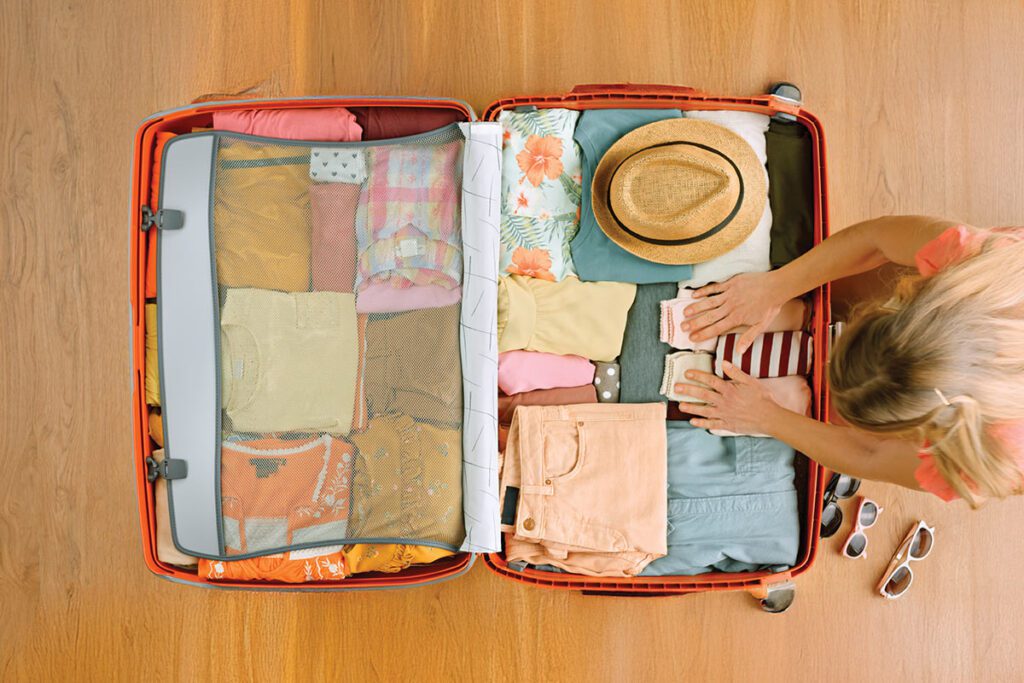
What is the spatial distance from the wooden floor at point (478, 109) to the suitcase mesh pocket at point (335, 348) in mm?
325

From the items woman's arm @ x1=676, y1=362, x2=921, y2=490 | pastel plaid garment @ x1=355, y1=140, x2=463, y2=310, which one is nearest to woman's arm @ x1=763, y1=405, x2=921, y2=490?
woman's arm @ x1=676, y1=362, x2=921, y2=490

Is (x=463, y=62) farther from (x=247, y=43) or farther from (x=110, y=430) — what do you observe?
(x=110, y=430)

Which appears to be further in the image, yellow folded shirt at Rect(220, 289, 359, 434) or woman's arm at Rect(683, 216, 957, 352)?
yellow folded shirt at Rect(220, 289, 359, 434)

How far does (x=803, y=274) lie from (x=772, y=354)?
16 centimetres

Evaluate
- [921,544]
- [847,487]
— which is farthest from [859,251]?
[921,544]

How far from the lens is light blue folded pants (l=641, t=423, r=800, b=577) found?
1.19 m

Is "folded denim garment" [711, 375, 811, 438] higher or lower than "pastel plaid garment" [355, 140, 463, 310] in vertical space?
lower

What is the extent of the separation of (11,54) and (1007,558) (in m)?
2.24

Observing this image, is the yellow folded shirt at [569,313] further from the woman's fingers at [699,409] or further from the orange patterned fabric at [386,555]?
the orange patterned fabric at [386,555]

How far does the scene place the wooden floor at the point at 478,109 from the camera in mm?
1376

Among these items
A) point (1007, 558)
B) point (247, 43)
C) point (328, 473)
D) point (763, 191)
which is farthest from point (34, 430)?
point (1007, 558)

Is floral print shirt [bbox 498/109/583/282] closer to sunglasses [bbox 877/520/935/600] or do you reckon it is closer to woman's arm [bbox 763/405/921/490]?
woman's arm [bbox 763/405/921/490]

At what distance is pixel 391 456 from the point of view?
113 centimetres

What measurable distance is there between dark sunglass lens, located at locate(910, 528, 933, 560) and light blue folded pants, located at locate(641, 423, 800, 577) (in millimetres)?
336
